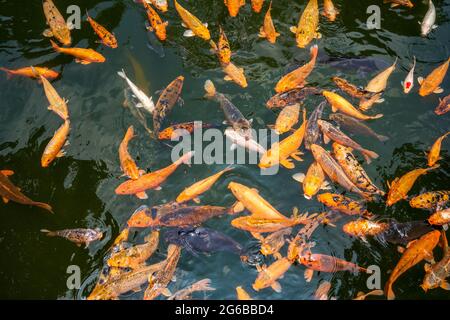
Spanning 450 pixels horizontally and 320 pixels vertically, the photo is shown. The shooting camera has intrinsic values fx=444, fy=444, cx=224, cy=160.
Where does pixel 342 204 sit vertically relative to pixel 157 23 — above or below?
below

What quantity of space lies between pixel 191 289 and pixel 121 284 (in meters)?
0.88

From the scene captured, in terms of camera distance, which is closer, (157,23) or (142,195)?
(142,195)

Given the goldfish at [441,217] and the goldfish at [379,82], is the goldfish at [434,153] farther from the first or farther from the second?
the goldfish at [379,82]

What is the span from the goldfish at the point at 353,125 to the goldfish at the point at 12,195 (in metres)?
4.39

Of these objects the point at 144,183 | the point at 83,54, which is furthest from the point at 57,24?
the point at 144,183

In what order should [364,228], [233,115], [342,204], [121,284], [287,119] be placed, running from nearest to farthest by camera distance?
[121,284], [364,228], [342,204], [287,119], [233,115]

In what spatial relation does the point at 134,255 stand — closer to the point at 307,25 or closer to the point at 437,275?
the point at 437,275

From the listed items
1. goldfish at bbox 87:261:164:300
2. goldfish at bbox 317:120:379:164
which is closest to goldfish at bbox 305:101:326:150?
goldfish at bbox 317:120:379:164

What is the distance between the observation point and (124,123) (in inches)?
275

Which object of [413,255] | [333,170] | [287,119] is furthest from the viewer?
[287,119]

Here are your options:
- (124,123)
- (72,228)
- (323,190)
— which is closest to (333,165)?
(323,190)

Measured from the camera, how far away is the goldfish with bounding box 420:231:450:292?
5.64 meters

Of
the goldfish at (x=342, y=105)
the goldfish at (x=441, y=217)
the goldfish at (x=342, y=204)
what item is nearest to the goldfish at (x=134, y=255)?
the goldfish at (x=342, y=204)

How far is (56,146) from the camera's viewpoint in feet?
21.8
